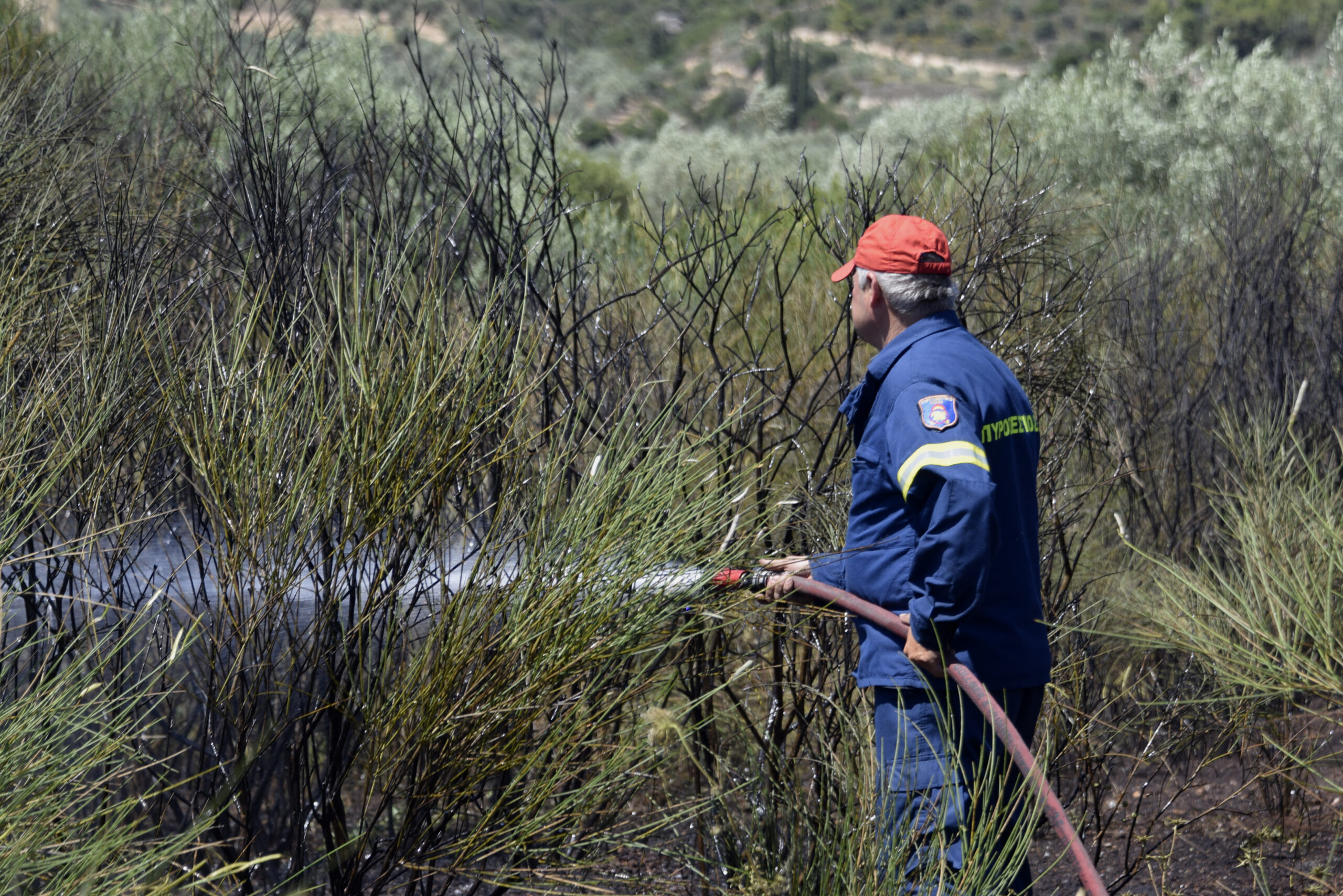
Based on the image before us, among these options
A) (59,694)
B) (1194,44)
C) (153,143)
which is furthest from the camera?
(1194,44)

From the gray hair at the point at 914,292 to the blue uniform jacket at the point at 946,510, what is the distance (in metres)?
0.03

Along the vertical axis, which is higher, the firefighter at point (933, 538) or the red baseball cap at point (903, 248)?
the red baseball cap at point (903, 248)

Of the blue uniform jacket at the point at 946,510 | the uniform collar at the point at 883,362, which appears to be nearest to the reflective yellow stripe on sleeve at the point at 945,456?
the blue uniform jacket at the point at 946,510

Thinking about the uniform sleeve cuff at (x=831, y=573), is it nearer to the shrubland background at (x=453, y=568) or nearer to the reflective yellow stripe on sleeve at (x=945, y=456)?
the shrubland background at (x=453, y=568)

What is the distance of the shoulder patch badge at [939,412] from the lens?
2490 millimetres

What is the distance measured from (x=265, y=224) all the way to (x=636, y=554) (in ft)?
5.09

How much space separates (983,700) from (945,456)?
0.50 metres

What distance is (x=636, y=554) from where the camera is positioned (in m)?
2.52

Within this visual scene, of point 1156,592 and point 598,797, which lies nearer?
point 598,797

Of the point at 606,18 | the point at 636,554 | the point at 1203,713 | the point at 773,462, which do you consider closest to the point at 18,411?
the point at 636,554

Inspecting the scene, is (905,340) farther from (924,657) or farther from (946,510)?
(924,657)

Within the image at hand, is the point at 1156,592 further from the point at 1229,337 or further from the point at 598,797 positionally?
the point at 598,797

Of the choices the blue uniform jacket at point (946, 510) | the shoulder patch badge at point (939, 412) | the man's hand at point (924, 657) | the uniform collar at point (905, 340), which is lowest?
the man's hand at point (924, 657)

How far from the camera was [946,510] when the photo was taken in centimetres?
244
